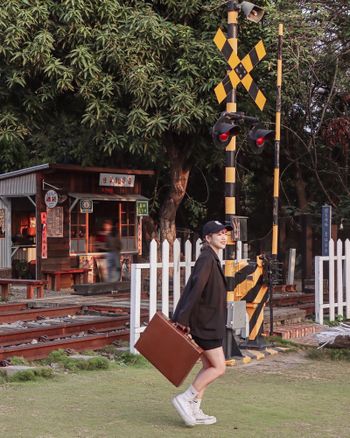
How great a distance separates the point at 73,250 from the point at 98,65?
5.51 meters

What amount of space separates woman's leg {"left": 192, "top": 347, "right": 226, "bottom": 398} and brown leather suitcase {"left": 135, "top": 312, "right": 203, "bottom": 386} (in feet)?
0.57

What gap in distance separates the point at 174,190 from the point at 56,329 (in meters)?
9.96

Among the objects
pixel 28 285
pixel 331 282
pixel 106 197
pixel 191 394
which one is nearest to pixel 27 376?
pixel 191 394

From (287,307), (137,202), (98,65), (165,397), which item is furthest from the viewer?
(137,202)

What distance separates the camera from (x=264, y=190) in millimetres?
29281

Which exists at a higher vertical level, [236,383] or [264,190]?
[264,190]

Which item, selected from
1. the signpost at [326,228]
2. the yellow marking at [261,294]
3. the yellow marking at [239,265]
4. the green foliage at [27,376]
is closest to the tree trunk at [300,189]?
the signpost at [326,228]

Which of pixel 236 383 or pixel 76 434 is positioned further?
pixel 236 383

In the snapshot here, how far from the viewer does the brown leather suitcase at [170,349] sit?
6500 millimetres

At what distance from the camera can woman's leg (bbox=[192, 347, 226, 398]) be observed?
668 centimetres

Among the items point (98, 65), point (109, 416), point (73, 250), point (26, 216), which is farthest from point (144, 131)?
point (109, 416)

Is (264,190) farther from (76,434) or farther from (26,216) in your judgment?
(76,434)

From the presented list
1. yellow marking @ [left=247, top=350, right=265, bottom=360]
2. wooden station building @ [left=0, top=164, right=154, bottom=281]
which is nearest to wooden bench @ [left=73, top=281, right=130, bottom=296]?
wooden station building @ [left=0, top=164, right=154, bottom=281]

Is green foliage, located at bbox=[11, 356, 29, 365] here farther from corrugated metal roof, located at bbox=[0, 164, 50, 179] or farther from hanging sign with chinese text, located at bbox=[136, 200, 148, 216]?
hanging sign with chinese text, located at bbox=[136, 200, 148, 216]
